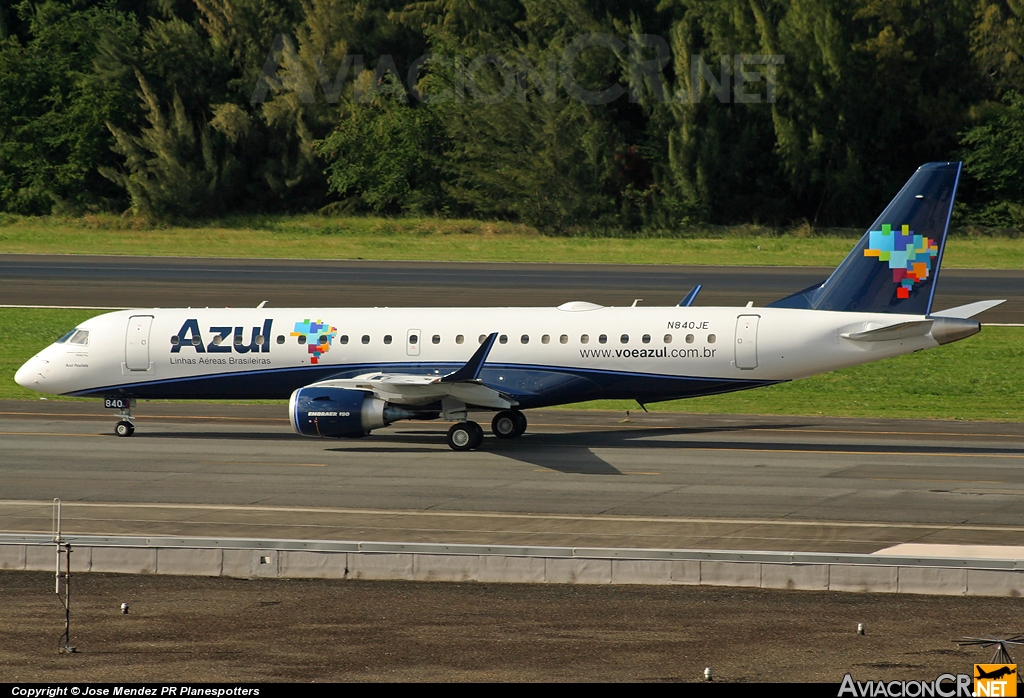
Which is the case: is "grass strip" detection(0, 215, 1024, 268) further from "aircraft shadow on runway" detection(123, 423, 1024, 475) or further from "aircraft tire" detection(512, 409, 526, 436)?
"aircraft tire" detection(512, 409, 526, 436)

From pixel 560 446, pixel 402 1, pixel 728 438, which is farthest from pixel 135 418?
pixel 402 1

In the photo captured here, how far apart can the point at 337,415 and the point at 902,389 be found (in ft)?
68.3

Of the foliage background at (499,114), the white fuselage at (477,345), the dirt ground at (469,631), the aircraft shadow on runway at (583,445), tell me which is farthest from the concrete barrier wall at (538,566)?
the foliage background at (499,114)

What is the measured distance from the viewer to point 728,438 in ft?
105

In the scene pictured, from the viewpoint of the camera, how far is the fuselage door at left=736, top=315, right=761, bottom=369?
1184 inches

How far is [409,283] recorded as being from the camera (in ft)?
212

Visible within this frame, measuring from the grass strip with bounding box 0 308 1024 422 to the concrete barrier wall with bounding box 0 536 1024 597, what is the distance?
2053 cm

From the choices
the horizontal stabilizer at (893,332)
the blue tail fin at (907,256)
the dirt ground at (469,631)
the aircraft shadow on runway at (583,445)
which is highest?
the blue tail fin at (907,256)

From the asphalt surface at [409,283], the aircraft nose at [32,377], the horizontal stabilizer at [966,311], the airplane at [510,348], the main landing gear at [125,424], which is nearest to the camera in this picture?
the horizontal stabilizer at [966,311]

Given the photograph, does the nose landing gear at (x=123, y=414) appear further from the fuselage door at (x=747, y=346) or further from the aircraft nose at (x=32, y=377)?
the fuselage door at (x=747, y=346)

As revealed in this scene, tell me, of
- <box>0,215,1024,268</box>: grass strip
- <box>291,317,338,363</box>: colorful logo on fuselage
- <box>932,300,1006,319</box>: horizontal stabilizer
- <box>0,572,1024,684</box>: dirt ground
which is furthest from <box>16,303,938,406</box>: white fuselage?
<box>0,215,1024,268</box>: grass strip

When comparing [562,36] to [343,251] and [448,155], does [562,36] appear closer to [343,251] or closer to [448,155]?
[448,155]

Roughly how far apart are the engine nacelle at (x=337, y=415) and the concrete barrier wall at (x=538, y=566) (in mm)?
10958

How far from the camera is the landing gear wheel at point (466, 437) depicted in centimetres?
3006
